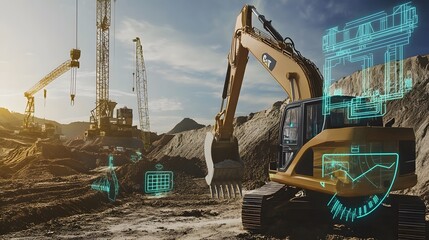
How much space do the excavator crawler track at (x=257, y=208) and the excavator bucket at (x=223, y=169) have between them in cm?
305

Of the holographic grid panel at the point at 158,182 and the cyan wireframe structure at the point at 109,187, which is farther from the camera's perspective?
the holographic grid panel at the point at 158,182

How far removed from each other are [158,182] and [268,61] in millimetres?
13382

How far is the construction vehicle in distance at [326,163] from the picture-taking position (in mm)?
6516

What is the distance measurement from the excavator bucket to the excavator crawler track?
305 cm

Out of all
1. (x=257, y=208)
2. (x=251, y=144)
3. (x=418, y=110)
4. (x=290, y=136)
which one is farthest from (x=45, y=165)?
(x=418, y=110)

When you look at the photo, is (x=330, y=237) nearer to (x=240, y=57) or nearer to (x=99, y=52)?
(x=240, y=57)

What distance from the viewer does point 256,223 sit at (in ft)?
27.8

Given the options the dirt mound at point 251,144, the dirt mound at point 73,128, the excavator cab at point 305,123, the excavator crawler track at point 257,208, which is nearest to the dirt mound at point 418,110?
the dirt mound at point 251,144

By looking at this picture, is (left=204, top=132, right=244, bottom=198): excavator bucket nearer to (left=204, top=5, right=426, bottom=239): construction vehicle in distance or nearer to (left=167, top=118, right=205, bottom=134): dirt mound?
(left=204, top=5, right=426, bottom=239): construction vehicle in distance

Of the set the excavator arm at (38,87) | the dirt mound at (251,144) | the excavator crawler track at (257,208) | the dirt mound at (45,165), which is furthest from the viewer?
the excavator arm at (38,87)

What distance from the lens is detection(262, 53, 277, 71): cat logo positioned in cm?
995

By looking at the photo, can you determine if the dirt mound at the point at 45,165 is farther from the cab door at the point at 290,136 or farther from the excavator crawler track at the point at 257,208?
the cab door at the point at 290,136

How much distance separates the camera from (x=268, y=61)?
1021 centimetres
